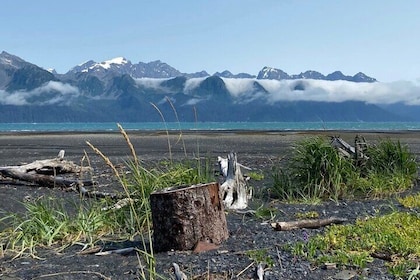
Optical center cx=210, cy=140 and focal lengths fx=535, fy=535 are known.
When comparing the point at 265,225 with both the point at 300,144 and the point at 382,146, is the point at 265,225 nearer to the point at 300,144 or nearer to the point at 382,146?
the point at 300,144

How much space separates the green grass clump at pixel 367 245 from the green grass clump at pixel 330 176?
4229 millimetres

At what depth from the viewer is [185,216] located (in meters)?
6.73

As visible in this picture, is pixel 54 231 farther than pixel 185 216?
Yes

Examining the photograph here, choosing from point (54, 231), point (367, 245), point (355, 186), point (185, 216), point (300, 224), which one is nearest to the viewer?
point (367, 245)

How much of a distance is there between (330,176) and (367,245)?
597cm

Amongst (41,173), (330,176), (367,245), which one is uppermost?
(330,176)

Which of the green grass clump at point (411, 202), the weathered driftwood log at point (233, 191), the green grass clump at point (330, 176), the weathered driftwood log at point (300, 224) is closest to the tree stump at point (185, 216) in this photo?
the weathered driftwood log at point (300, 224)

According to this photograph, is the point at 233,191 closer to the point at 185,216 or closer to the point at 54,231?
the point at 54,231

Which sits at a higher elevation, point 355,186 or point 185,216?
point 185,216

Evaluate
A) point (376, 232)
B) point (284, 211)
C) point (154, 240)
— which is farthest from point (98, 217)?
point (376, 232)

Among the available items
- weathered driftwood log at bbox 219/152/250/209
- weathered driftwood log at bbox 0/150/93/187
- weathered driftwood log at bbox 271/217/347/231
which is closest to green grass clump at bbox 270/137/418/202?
weathered driftwood log at bbox 219/152/250/209

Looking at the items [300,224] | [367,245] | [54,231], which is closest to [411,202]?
[300,224]

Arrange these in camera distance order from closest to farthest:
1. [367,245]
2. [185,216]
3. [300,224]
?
1. [367,245]
2. [185,216]
3. [300,224]

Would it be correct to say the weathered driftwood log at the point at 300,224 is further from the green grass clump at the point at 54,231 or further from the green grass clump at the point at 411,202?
the green grass clump at the point at 54,231
